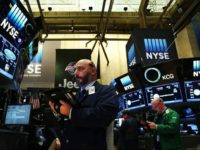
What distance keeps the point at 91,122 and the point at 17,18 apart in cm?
340

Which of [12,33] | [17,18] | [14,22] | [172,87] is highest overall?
[17,18]

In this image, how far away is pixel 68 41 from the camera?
1110 centimetres

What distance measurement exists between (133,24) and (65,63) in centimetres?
338

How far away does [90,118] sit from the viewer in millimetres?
2148

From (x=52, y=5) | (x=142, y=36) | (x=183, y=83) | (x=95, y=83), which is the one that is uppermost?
(x=52, y=5)

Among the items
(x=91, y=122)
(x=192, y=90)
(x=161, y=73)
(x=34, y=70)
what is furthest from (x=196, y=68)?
(x=34, y=70)

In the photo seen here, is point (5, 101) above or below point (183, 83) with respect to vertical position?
below

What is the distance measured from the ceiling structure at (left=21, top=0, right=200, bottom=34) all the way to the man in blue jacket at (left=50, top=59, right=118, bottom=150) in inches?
272

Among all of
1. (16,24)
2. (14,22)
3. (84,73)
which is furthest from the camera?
(16,24)

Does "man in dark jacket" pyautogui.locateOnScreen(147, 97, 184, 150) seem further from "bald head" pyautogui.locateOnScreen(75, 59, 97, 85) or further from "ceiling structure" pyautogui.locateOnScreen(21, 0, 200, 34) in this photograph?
"ceiling structure" pyautogui.locateOnScreen(21, 0, 200, 34)

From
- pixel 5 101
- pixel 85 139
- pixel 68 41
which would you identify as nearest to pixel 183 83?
pixel 5 101

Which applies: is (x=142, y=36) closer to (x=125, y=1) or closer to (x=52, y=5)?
(x=125, y=1)

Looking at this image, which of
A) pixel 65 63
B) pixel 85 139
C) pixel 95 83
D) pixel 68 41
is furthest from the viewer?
pixel 68 41

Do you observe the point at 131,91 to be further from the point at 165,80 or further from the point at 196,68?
the point at 196,68
